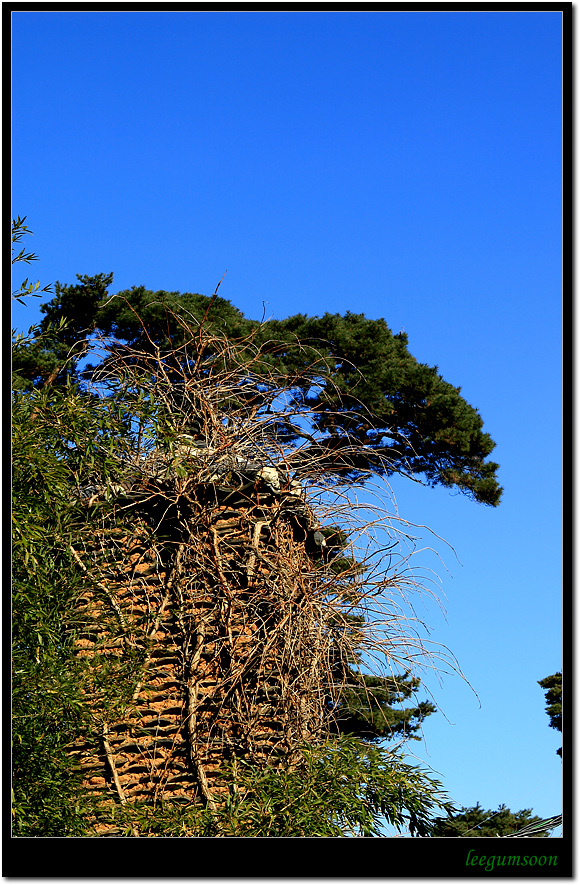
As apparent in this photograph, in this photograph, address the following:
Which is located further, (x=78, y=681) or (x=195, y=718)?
(x=195, y=718)

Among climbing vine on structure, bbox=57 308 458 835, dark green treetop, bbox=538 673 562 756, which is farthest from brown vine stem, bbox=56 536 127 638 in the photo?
dark green treetop, bbox=538 673 562 756

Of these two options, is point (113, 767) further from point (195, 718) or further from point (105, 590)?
point (105, 590)

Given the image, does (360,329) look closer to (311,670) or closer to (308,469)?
(308,469)

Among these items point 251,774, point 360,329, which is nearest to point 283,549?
point 251,774

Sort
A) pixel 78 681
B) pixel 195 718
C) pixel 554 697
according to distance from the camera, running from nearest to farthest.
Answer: pixel 78 681
pixel 195 718
pixel 554 697

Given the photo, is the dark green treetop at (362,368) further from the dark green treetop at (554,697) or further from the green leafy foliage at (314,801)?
the green leafy foliage at (314,801)

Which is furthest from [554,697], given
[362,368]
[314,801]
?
[314,801]

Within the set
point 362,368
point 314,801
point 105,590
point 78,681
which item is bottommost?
point 314,801

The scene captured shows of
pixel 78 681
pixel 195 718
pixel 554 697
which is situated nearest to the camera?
pixel 78 681

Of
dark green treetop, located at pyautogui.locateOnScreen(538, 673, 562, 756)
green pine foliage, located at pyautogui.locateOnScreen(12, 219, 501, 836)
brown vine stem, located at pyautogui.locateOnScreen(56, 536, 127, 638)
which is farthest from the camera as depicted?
dark green treetop, located at pyautogui.locateOnScreen(538, 673, 562, 756)

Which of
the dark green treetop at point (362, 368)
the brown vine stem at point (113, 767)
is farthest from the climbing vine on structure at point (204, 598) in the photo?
the dark green treetop at point (362, 368)

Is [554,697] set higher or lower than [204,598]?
lower

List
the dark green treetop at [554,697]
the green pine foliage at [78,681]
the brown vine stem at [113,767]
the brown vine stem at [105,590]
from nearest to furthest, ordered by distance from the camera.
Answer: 1. the green pine foliage at [78,681]
2. the brown vine stem at [105,590]
3. the brown vine stem at [113,767]
4. the dark green treetop at [554,697]

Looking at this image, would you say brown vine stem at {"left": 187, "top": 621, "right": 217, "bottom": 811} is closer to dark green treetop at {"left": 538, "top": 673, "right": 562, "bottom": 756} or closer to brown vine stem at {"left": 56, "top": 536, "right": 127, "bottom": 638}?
brown vine stem at {"left": 56, "top": 536, "right": 127, "bottom": 638}
